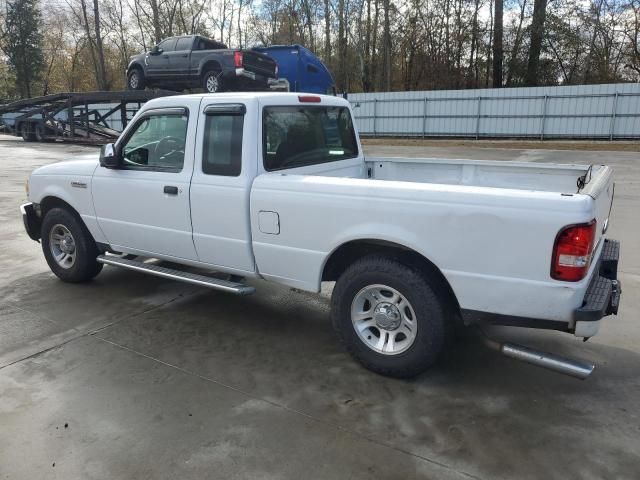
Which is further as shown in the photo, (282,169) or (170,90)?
(170,90)

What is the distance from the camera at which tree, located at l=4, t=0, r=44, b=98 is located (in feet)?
155

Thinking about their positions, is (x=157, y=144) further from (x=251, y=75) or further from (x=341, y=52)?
(x=341, y=52)

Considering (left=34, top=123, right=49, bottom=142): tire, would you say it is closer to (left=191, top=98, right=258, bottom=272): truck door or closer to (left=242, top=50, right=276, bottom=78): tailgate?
(left=242, top=50, right=276, bottom=78): tailgate

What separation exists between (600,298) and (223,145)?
2833 millimetres

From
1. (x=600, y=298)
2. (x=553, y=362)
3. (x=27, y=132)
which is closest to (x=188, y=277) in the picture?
(x=553, y=362)

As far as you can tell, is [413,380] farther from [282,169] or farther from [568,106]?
[568,106]

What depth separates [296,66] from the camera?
15258 mm

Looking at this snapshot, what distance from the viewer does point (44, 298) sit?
16.9 feet

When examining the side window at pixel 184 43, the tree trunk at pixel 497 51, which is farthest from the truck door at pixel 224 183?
the tree trunk at pixel 497 51

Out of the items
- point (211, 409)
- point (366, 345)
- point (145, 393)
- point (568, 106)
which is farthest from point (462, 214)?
point (568, 106)

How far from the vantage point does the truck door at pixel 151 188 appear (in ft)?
14.3

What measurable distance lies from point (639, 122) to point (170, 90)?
59.7 ft

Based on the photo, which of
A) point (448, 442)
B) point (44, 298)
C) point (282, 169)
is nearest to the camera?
point (448, 442)

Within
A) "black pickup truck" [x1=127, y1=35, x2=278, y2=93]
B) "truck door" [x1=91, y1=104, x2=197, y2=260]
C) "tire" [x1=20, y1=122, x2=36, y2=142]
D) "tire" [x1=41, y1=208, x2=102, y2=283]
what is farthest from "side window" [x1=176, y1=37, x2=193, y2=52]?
Answer: "tire" [x1=20, y1=122, x2=36, y2=142]
